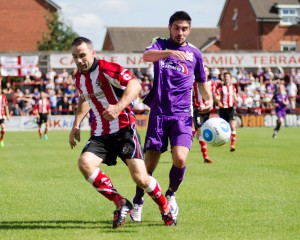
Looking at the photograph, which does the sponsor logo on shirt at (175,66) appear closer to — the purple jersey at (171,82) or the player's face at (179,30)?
the purple jersey at (171,82)

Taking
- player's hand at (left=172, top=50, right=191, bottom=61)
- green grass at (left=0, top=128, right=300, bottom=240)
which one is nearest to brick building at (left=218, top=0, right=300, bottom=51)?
green grass at (left=0, top=128, right=300, bottom=240)

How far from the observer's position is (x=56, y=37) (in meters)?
58.7

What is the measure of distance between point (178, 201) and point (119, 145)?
2.68 m

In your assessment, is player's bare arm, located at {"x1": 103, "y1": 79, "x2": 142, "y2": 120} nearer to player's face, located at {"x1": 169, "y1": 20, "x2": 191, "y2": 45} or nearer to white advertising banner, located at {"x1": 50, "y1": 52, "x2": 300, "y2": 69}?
player's face, located at {"x1": 169, "y1": 20, "x2": 191, "y2": 45}

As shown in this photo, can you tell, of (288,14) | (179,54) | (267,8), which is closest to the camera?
(179,54)

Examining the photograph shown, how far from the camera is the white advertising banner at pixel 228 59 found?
148ft

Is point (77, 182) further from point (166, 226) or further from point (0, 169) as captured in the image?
point (166, 226)

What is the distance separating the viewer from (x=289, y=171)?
14984mm

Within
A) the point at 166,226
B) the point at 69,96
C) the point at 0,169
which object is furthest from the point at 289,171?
the point at 69,96

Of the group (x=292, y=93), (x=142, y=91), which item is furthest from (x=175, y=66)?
(x=292, y=93)

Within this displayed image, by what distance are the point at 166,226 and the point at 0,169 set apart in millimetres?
8760

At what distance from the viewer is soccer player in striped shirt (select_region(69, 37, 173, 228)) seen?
781cm

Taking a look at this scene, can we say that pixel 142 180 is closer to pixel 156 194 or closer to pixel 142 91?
pixel 156 194

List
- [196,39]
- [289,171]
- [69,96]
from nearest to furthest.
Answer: [289,171] → [69,96] → [196,39]
